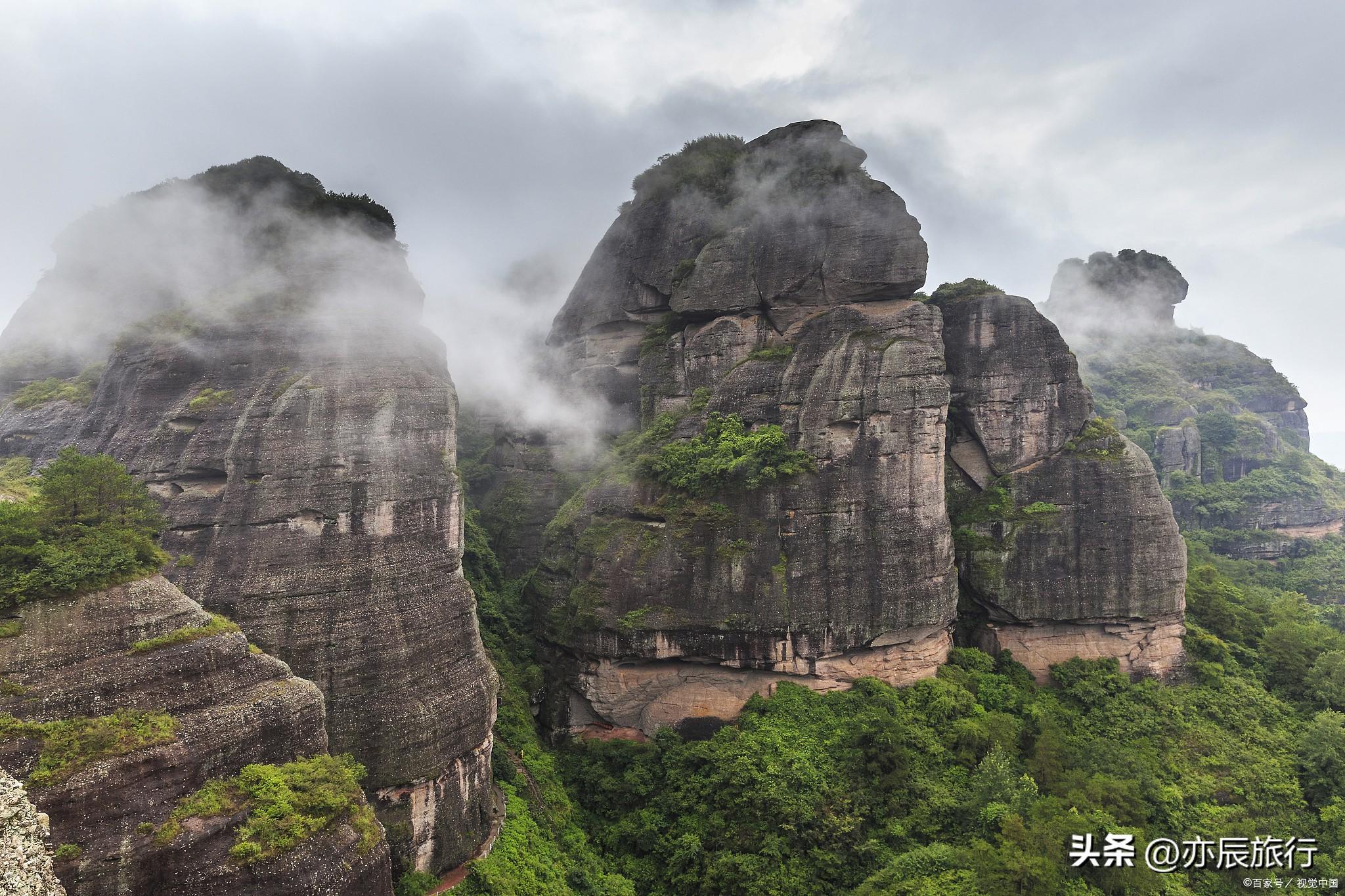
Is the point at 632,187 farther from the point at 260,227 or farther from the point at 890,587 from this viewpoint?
the point at 890,587

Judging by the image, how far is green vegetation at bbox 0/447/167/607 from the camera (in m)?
10.6

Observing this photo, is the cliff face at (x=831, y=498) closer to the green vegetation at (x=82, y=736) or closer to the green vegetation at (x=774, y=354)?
the green vegetation at (x=774, y=354)

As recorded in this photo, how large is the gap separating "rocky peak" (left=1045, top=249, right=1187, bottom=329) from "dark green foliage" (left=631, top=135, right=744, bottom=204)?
168 feet

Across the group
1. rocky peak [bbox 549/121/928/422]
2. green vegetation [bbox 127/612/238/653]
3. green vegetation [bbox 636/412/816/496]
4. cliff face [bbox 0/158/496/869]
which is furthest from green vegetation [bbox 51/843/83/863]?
rocky peak [bbox 549/121/928/422]

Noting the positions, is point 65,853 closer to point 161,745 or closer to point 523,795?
point 161,745

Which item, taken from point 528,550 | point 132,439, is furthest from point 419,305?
point 528,550

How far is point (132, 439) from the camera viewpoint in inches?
661

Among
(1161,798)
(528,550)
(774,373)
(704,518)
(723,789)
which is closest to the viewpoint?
(1161,798)

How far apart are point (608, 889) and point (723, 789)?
14.7ft

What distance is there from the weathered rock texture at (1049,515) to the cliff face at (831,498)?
0.24 ft

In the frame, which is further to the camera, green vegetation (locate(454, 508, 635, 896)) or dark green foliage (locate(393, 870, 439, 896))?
green vegetation (locate(454, 508, 635, 896))

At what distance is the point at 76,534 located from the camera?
455 inches

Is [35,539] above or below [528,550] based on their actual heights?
above

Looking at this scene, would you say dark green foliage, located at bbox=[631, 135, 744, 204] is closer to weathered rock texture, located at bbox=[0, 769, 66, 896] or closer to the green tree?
the green tree
